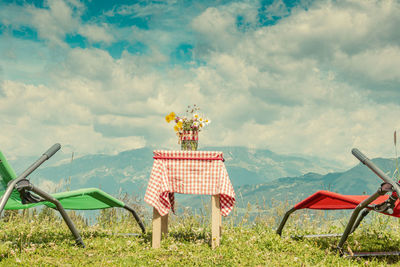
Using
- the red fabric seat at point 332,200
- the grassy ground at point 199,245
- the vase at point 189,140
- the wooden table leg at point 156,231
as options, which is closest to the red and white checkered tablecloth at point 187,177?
the wooden table leg at point 156,231

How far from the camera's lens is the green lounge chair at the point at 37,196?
10.3 ft

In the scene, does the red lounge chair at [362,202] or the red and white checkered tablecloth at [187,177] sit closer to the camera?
the red lounge chair at [362,202]

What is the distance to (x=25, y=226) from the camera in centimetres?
549

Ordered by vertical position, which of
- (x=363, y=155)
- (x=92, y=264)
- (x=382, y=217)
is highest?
(x=363, y=155)

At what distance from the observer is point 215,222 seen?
425cm

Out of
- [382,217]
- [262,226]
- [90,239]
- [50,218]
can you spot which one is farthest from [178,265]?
[50,218]

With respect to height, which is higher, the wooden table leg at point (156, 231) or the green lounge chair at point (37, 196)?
the green lounge chair at point (37, 196)

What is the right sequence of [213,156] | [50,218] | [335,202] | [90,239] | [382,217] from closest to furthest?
[335,202] → [213,156] → [90,239] → [382,217] → [50,218]

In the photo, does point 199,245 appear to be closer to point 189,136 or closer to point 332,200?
point 189,136

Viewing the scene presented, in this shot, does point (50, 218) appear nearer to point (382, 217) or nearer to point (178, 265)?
point (178, 265)

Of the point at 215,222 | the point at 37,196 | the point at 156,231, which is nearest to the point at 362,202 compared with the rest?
the point at 215,222

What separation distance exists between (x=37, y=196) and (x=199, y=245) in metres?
1.82

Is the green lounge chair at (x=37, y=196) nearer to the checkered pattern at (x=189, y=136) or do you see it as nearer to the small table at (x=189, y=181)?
the small table at (x=189, y=181)

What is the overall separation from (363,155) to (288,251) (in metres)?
1.44
